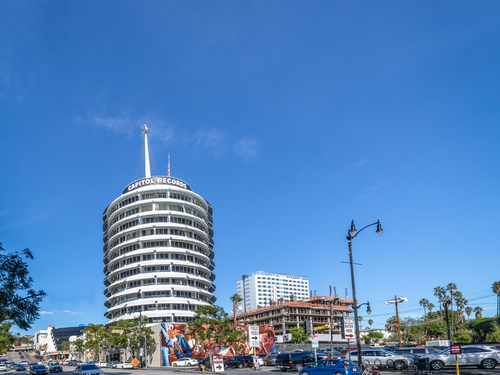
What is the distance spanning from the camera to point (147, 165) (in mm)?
111938

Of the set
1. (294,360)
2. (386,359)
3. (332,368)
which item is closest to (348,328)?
(332,368)

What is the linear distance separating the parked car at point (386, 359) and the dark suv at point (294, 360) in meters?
8.62

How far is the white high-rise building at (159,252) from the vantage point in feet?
286

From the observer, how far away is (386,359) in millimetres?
39969

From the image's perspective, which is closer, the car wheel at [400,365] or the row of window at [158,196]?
the car wheel at [400,365]

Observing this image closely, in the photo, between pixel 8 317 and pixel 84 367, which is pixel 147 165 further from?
pixel 8 317

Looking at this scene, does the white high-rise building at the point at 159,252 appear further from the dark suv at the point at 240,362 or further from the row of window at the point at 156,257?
the dark suv at the point at 240,362

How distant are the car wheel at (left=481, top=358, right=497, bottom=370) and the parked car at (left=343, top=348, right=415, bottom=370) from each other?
6172 millimetres

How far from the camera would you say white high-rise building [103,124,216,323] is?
286 feet

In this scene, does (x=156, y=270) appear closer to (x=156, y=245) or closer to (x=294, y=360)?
(x=156, y=245)

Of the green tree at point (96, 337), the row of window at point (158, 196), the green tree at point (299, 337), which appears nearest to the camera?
the green tree at point (96, 337)

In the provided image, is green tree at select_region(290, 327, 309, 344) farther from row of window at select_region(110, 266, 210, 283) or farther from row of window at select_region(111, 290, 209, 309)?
row of window at select_region(110, 266, 210, 283)

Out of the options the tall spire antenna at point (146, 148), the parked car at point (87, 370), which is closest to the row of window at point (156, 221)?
the tall spire antenna at point (146, 148)

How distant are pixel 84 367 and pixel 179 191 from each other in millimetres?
58657
